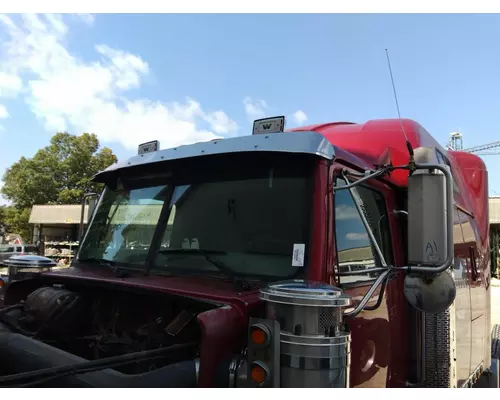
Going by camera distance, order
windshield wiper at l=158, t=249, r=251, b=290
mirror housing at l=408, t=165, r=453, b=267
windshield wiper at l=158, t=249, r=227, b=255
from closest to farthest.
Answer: mirror housing at l=408, t=165, r=453, b=267 < windshield wiper at l=158, t=249, r=251, b=290 < windshield wiper at l=158, t=249, r=227, b=255

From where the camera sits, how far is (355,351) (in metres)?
2.53

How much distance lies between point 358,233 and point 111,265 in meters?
1.71

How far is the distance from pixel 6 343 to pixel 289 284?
1.66 metres

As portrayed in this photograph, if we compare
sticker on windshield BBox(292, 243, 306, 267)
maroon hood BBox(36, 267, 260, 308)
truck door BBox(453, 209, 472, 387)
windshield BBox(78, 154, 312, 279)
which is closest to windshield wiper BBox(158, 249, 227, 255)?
windshield BBox(78, 154, 312, 279)

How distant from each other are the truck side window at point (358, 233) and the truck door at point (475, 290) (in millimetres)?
1478

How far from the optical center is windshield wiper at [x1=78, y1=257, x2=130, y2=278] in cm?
295

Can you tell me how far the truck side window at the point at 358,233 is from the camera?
2.74 meters

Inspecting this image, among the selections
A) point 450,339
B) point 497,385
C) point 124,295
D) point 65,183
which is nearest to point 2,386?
point 124,295

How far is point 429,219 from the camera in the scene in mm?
2258

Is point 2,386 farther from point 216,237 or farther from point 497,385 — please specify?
point 497,385

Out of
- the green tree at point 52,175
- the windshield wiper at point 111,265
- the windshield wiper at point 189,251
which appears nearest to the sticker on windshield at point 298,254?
the windshield wiper at point 189,251

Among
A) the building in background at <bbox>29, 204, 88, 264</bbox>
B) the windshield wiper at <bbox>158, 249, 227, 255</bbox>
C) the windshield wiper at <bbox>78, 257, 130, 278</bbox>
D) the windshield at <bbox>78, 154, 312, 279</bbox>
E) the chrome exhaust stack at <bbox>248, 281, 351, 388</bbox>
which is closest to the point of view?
the chrome exhaust stack at <bbox>248, 281, 351, 388</bbox>

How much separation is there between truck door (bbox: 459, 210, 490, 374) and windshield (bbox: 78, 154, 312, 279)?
2353 millimetres

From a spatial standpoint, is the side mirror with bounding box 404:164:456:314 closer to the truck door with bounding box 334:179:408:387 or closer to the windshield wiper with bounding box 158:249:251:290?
the truck door with bounding box 334:179:408:387
